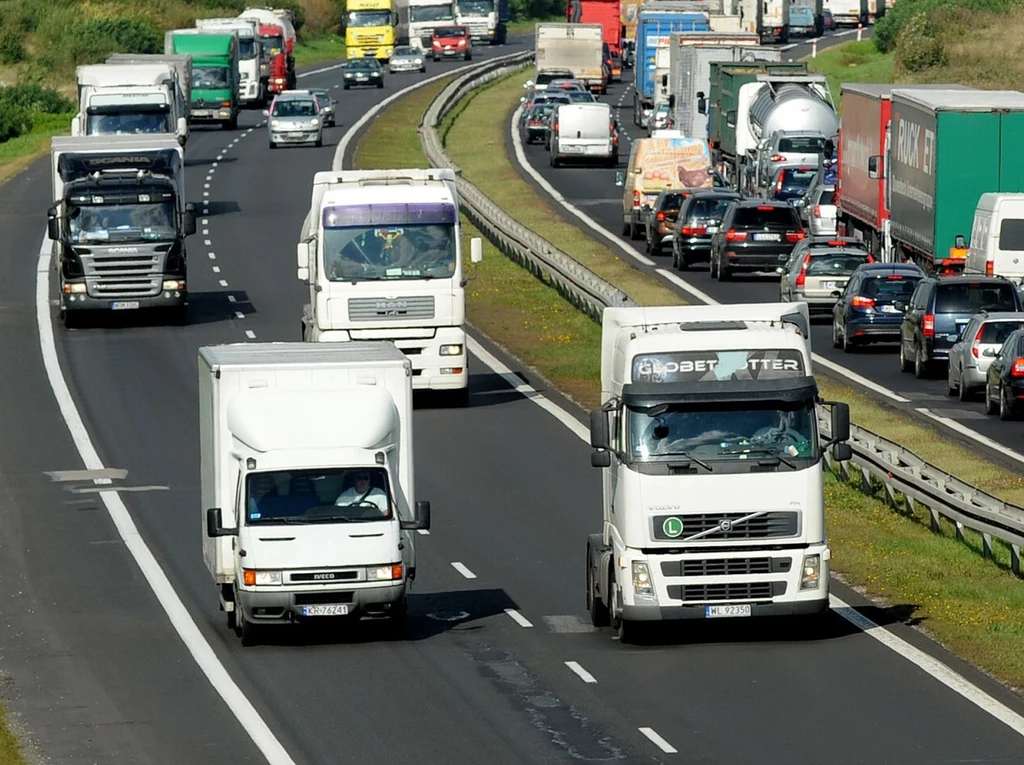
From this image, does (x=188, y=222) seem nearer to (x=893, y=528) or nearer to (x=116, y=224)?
(x=116, y=224)

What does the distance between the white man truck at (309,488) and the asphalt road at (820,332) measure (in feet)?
40.6

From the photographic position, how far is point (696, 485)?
19.6 m

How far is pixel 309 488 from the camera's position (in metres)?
20.6

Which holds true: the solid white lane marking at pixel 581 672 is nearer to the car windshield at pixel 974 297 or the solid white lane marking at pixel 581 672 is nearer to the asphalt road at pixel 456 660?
the asphalt road at pixel 456 660

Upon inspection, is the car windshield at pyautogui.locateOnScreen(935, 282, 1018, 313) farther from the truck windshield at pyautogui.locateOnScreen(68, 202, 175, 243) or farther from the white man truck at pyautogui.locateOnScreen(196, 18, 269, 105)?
the white man truck at pyautogui.locateOnScreen(196, 18, 269, 105)

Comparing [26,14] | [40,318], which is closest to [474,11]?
[26,14]

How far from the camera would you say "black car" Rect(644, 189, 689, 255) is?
57.1 meters

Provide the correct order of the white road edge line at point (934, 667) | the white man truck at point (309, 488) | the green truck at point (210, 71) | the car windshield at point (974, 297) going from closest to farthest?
the white road edge line at point (934, 667) < the white man truck at point (309, 488) < the car windshield at point (974, 297) < the green truck at point (210, 71)

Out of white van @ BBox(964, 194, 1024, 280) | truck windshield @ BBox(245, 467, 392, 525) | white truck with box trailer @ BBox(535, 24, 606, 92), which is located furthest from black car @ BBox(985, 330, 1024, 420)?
white truck with box trailer @ BBox(535, 24, 606, 92)

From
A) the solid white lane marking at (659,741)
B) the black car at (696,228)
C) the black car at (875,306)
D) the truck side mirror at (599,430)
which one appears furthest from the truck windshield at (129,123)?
the solid white lane marking at (659,741)

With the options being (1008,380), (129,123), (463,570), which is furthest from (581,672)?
(129,123)

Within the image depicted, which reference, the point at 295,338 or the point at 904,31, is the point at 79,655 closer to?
the point at 295,338

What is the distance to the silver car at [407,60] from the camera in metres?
124

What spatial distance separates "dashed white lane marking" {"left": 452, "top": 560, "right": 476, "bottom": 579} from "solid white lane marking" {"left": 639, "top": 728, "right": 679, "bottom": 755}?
7.11 m
